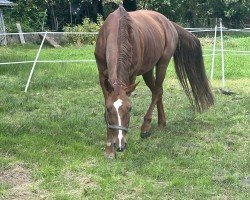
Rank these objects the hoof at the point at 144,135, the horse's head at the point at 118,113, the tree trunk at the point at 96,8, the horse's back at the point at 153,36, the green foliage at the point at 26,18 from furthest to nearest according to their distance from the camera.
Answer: the tree trunk at the point at 96,8 → the green foliage at the point at 26,18 → the hoof at the point at 144,135 → the horse's back at the point at 153,36 → the horse's head at the point at 118,113

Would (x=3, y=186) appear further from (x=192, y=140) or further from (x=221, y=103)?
(x=221, y=103)

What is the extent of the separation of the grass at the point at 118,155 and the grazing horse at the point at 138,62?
33 centimetres

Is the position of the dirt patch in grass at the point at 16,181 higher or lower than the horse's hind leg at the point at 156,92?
lower

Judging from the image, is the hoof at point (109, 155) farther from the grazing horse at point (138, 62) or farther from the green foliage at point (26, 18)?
the green foliage at point (26, 18)

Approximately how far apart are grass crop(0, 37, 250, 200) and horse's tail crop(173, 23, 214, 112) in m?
0.33

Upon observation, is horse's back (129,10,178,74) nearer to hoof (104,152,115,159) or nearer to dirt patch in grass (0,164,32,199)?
hoof (104,152,115,159)

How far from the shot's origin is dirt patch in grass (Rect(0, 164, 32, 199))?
13.3ft

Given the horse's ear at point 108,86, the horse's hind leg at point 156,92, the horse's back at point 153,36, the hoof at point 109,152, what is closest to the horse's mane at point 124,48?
the horse's ear at point 108,86

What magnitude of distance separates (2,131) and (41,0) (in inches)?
599

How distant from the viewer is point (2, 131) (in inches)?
235

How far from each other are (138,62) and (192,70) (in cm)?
184

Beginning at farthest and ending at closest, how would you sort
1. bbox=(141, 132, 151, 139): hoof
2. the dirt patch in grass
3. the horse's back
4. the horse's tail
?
1. the horse's tail
2. bbox=(141, 132, 151, 139): hoof
3. the horse's back
4. the dirt patch in grass

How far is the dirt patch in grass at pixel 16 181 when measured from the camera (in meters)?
4.07

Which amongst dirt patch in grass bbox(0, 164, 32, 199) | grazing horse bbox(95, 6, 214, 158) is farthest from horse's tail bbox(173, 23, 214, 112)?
dirt patch in grass bbox(0, 164, 32, 199)
